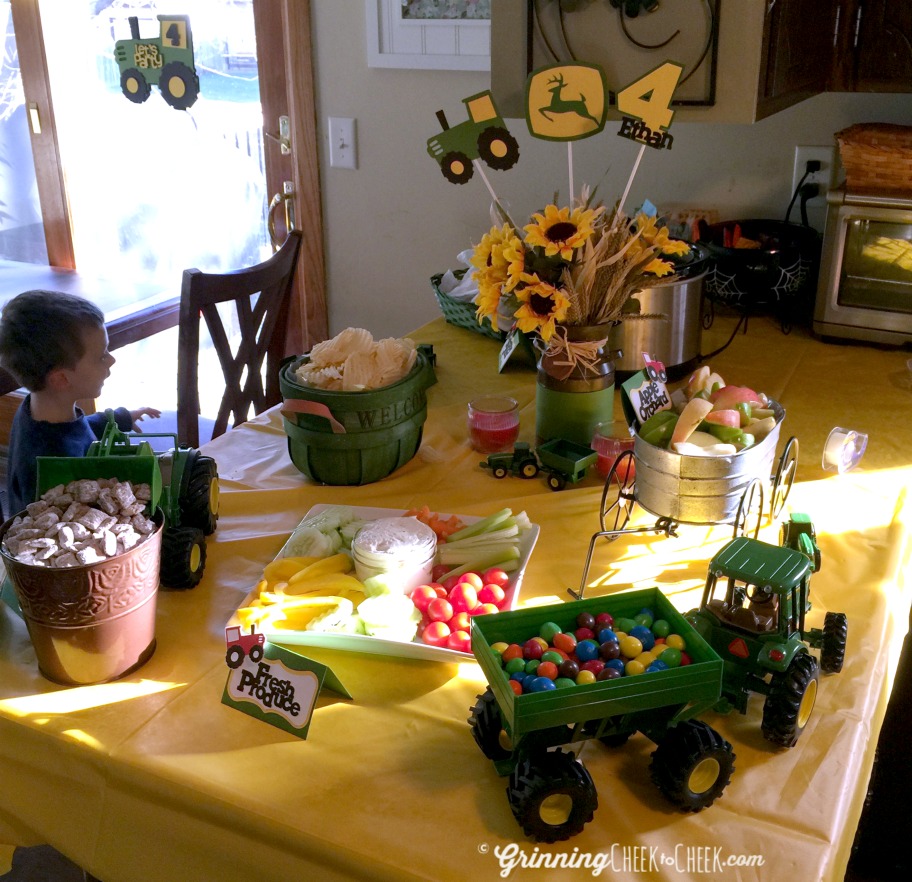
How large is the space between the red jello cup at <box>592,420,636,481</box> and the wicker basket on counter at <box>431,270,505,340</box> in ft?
2.01

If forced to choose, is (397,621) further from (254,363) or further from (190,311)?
(254,363)

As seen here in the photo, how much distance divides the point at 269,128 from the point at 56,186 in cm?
94

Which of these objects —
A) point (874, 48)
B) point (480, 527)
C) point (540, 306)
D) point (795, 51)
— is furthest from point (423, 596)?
point (874, 48)

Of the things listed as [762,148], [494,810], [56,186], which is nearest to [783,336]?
[762,148]

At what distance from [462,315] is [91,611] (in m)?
1.36

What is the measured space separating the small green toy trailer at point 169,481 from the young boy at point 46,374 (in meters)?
0.38

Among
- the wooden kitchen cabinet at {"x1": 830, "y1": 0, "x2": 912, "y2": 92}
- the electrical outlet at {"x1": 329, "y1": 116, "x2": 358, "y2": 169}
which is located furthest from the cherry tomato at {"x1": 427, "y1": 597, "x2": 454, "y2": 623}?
the electrical outlet at {"x1": 329, "y1": 116, "x2": 358, "y2": 169}

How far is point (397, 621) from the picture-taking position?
114 cm

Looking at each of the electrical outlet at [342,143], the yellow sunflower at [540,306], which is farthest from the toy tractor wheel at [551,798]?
the electrical outlet at [342,143]

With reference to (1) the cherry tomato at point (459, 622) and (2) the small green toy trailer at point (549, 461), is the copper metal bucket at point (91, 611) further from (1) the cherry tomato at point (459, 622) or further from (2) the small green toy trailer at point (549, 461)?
A: (2) the small green toy trailer at point (549, 461)

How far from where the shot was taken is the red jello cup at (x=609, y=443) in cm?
156

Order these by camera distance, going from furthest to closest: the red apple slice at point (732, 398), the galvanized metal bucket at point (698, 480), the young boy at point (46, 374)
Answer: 1. the young boy at point (46, 374)
2. the red apple slice at point (732, 398)
3. the galvanized metal bucket at point (698, 480)

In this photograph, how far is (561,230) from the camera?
1437mm

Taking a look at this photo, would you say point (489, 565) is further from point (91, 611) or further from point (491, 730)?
point (91, 611)
